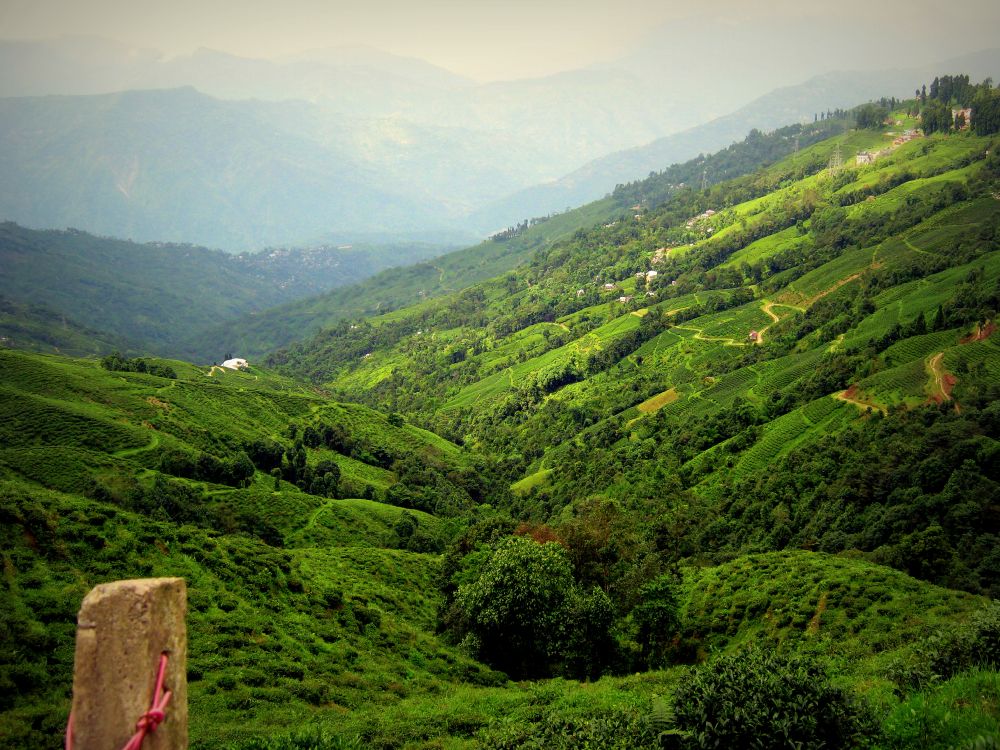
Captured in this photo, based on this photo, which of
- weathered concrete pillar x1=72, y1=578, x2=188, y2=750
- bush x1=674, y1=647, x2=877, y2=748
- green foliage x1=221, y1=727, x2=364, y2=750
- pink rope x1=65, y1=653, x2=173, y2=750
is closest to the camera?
pink rope x1=65, y1=653, x2=173, y2=750

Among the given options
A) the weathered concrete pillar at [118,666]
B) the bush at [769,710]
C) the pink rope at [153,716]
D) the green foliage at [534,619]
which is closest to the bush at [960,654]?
the bush at [769,710]

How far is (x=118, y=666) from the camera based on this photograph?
5.83m

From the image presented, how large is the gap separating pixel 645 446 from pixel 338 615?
250 feet

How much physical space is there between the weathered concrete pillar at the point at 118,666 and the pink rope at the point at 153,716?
0.04 metres

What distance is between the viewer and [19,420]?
67.9 m

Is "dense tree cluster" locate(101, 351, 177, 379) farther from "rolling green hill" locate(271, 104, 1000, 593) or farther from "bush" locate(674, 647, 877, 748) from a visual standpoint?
"bush" locate(674, 647, 877, 748)

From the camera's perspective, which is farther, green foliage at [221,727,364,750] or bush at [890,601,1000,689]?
green foliage at [221,727,364,750]

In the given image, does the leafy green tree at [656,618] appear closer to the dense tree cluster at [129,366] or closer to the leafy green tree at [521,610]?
the leafy green tree at [521,610]

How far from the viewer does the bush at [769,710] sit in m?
13.7

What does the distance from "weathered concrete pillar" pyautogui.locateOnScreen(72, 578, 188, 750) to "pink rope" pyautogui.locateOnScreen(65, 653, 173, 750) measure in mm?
42

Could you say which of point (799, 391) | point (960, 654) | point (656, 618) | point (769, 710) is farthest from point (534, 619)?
point (799, 391)

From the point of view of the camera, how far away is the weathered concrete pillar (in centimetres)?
577

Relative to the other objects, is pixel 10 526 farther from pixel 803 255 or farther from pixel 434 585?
pixel 803 255

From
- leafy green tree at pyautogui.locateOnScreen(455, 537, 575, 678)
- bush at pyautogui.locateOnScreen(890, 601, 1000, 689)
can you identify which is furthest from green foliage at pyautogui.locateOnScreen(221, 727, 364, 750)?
leafy green tree at pyautogui.locateOnScreen(455, 537, 575, 678)
